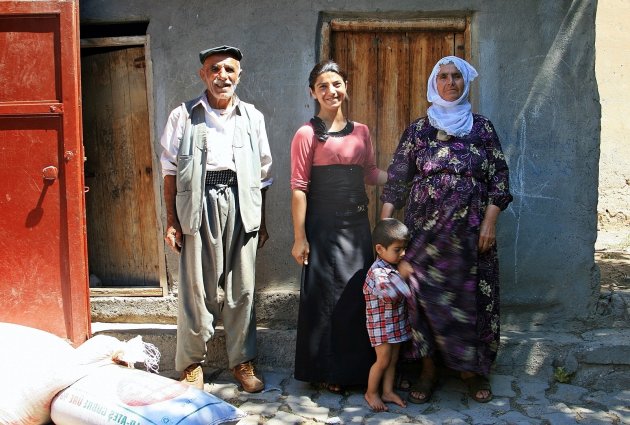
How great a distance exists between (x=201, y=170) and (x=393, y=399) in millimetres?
1645

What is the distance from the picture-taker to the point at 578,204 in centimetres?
443

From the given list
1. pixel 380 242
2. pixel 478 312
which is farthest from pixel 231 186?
pixel 478 312

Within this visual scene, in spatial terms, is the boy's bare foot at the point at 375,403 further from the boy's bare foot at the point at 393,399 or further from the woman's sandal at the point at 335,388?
the woman's sandal at the point at 335,388

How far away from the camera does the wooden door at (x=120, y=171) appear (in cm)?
479

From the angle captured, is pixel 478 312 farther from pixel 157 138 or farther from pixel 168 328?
pixel 157 138

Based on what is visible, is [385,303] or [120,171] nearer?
[385,303]

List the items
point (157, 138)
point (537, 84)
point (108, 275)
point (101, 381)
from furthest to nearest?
point (108, 275), point (157, 138), point (537, 84), point (101, 381)

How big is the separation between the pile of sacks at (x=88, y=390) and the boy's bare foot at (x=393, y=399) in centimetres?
88

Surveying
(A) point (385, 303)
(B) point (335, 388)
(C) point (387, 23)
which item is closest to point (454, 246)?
(A) point (385, 303)

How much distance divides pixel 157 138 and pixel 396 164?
175cm

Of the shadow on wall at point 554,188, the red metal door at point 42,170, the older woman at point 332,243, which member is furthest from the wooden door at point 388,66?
the red metal door at point 42,170

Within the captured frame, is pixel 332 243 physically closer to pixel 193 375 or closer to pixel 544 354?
pixel 193 375

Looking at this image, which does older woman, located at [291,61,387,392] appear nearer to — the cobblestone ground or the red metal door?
the cobblestone ground

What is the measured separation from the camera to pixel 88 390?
128 inches
